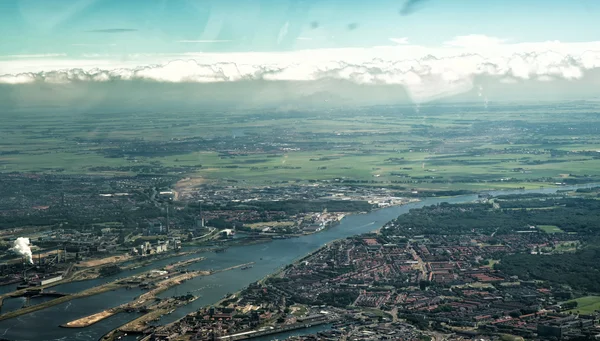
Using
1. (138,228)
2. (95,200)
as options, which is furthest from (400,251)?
(95,200)

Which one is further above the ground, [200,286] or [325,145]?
[325,145]

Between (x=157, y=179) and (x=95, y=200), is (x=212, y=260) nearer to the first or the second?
(x=95, y=200)

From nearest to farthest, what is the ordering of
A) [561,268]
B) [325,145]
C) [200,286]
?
1. [200,286]
2. [561,268]
3. [325,145]

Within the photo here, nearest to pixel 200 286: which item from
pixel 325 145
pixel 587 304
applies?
pixel 587 304

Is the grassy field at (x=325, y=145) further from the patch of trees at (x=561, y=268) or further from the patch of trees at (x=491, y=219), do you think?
the patch of trees at (x=561, y=268)

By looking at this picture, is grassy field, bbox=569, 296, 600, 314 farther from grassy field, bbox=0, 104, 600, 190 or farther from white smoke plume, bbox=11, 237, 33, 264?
grassy field, bbox=0, 104, 600, 190

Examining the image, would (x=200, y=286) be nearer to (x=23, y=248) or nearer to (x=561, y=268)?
(x=23, y=248)

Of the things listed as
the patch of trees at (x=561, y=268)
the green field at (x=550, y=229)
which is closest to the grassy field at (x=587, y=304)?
the patch of trees at (x=561, y=268)
